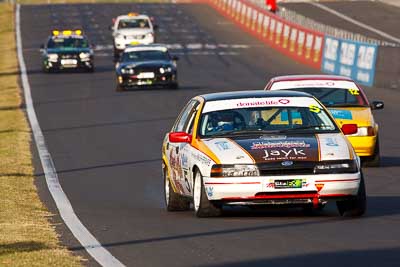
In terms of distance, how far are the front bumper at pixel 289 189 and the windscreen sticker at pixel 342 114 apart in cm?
714

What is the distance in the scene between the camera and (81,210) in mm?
15070

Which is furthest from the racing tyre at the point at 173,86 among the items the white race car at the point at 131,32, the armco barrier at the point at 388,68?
the white race car at the point at 131,32

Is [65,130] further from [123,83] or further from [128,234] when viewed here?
[128,234]

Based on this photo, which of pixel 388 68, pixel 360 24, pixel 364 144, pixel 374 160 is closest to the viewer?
pixel 364 144

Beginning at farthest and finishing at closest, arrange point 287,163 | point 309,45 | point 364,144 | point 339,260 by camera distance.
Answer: point 309,45 → point 364,144 → point 287,163 → point 339,260

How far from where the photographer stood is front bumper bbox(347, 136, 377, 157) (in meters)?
19.9

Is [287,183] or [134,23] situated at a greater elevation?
[287,183]

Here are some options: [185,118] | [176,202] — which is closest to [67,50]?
[185,118]

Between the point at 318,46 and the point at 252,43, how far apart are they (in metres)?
13.9

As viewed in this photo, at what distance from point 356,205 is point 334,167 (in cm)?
45

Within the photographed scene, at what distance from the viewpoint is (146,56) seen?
145ft

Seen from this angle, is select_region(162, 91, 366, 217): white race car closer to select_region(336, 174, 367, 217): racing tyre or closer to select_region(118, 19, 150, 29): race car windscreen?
select_region(336, 174, 367, 217): racing tyre

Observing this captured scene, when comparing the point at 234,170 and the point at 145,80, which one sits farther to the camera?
the point at 145,80

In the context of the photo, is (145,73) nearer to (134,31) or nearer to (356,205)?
(134,31)
